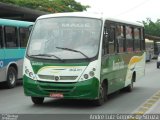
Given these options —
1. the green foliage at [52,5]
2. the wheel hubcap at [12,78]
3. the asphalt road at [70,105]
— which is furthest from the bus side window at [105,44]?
the green foliage at [52,5]

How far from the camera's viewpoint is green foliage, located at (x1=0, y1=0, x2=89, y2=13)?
2121 inches

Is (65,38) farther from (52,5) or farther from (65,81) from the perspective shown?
(52,5)

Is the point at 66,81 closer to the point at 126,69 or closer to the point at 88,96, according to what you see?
the point at 88,96

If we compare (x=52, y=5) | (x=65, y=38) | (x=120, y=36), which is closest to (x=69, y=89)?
(x=65, y=38)

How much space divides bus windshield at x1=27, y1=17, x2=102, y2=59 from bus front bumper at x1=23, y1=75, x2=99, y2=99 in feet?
2.26

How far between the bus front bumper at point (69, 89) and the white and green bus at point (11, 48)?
237 inches

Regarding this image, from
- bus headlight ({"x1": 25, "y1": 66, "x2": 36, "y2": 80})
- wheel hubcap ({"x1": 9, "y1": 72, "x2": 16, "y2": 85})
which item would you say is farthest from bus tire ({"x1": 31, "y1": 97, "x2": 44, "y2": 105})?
wheel hubcap ({"x1": 9, "y1": 72, "x2": 16, "y2": 85})

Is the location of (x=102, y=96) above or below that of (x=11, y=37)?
below

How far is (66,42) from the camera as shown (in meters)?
12.6

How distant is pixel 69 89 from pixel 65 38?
4.87 ft

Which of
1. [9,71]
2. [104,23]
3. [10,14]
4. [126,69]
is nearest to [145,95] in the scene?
[126,69]

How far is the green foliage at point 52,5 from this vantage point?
53869 millimetres

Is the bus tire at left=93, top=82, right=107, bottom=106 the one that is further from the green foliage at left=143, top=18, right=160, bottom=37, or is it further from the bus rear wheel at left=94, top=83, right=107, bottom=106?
the green foliage at left=143, top=18, right=160, bottom=37

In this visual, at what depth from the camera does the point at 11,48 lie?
62.0 ft
